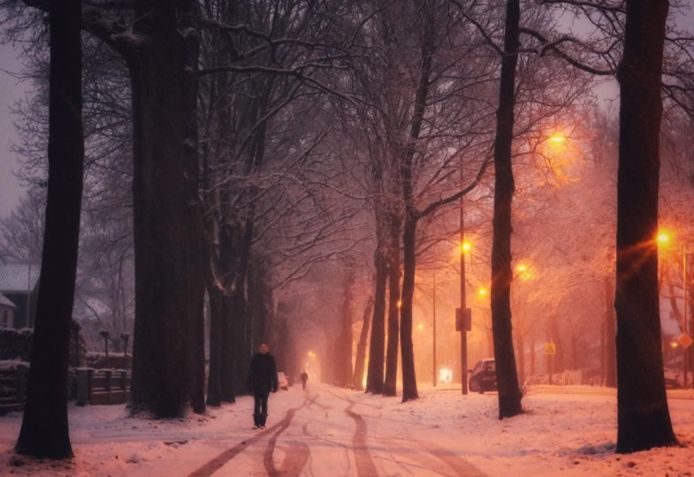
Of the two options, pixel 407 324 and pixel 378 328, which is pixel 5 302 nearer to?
pixel 378 328

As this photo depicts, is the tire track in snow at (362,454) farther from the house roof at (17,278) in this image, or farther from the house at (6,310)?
the house roof at (17,278)

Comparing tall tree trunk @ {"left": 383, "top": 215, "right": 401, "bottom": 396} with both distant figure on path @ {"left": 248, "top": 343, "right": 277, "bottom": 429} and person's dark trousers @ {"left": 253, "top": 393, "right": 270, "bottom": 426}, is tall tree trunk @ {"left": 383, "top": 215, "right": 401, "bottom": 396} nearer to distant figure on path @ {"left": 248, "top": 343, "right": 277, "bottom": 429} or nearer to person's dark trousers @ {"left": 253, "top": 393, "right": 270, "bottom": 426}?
distant figure on path @ {"left": 248, "top": 343, "right": 277, "bottom": 429}

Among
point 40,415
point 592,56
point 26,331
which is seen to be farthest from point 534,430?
point 26,331

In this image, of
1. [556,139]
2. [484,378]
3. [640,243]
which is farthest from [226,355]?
[640,243]

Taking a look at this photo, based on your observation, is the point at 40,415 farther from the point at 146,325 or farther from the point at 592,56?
the point at 592,56

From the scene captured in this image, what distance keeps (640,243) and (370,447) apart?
5526 mm

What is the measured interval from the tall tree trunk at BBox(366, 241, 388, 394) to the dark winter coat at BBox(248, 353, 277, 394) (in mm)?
16500

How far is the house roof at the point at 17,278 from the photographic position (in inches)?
2321

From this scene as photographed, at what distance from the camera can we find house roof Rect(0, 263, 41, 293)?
58.9m

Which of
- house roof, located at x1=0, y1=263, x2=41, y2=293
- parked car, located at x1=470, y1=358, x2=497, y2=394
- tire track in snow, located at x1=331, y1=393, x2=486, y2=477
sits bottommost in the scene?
parked car, located at x1=470, y1=358, x2=497, y2=394

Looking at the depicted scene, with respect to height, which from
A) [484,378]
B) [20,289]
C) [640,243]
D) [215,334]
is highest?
[20,289]

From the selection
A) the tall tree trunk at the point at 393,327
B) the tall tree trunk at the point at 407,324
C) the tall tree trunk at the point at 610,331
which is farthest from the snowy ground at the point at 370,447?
the tall tree trunk at the point at 610,331

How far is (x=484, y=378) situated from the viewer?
128 ft

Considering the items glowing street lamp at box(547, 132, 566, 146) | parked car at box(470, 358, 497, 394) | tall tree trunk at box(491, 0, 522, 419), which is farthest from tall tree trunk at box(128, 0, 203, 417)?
parked car at box(470, 358, 497, 394)
